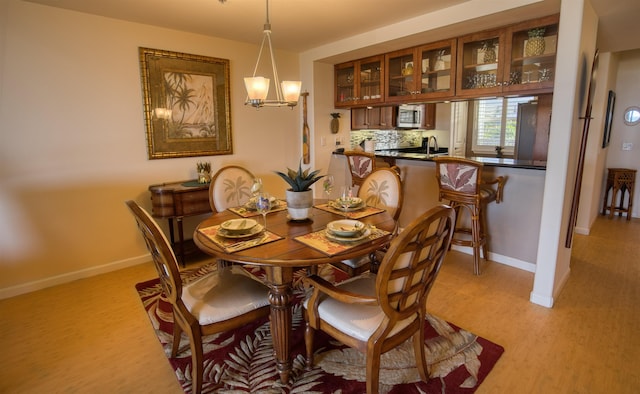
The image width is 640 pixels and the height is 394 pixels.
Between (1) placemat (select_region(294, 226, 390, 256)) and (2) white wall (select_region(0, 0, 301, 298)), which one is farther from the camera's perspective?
(2) white wall (select_region(0, 0, 301, 298))

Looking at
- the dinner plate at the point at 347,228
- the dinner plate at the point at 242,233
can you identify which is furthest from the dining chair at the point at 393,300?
the dinner plate at the point at 242,233

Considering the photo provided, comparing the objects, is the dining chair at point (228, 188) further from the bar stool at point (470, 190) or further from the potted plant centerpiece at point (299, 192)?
the bar stool at point (470, 190)

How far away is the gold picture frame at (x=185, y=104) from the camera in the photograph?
3330 mm

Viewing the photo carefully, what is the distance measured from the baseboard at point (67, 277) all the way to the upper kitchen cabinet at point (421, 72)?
3.31m

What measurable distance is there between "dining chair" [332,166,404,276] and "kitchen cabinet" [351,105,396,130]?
7.38 feet

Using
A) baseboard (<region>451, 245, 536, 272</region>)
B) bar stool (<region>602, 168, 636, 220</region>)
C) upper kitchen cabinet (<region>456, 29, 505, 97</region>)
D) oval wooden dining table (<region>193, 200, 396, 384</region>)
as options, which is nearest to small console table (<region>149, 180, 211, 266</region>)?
oval wooden dining table (<region>193, 200, 396, 384</region>)

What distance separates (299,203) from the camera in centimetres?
204

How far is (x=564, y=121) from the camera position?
7.62ft

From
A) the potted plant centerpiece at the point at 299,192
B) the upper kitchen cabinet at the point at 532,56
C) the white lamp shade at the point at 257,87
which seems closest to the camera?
the potted plant centerpiece at the point at 299,192

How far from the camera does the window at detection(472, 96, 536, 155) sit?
529 centimetres

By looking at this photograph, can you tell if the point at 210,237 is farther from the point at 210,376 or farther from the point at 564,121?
the point at 564,121

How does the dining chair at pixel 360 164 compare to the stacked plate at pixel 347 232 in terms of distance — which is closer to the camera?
the stacked plate at pixel 347 232

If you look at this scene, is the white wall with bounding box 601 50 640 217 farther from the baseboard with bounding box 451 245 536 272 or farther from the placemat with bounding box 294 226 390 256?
the placemat with bounding box 294 226 390 256

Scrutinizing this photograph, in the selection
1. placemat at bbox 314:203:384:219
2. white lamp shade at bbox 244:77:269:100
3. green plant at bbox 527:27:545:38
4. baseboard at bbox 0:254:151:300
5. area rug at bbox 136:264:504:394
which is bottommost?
area rug at bbox 136:264:504:394
